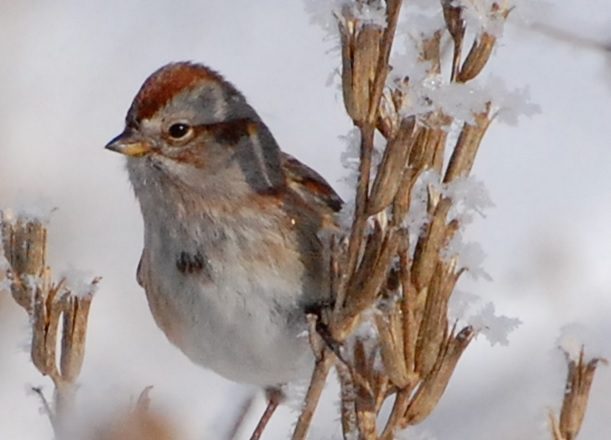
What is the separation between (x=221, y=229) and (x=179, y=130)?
0.16 meters

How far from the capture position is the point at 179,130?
6.43 ft

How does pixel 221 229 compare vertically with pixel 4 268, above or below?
above

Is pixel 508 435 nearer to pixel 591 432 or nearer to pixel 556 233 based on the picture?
pixel 591 432

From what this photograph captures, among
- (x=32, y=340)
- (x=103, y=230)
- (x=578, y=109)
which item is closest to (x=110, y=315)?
(x=103, y=230)

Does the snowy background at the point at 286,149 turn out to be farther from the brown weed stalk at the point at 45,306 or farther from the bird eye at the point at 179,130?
the brown weed stalk at the point at 45,306

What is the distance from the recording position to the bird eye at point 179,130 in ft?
6.39

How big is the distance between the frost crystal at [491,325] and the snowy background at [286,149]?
1.48 m

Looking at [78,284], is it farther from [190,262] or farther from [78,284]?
[190,262]

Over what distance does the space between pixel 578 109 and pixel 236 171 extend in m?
2.13

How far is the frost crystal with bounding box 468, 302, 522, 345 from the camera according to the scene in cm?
137

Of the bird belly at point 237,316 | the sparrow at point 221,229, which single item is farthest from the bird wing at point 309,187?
the bird belly at point 237,316

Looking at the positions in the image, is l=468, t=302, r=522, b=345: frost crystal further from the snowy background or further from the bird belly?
the snowy background

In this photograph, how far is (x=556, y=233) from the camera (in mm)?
3598

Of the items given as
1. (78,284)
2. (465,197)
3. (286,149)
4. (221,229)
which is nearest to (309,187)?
(221,229)
